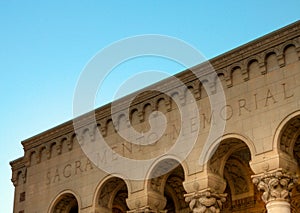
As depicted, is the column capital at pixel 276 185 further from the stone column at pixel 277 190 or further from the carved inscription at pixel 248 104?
the carved inscription at pixel 248 104

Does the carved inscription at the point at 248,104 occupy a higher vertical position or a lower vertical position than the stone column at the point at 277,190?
higher

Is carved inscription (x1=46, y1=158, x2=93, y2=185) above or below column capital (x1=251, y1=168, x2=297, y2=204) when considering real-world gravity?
above

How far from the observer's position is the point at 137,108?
2470 centimetres

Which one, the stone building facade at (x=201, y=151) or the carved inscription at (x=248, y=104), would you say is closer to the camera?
the stone building facade at (x=201, y=151)

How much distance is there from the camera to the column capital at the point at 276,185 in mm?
19875

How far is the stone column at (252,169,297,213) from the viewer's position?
65.0 feet

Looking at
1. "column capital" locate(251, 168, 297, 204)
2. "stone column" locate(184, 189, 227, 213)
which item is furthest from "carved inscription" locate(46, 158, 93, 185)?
"column capital" locate(251, 168, 297, 204)

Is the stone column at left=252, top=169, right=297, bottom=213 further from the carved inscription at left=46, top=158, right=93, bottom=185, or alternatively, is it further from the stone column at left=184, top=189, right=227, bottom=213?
the carved inscription at left=46, top=158, right=93, bottom=185

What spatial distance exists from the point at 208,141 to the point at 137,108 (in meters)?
3.74

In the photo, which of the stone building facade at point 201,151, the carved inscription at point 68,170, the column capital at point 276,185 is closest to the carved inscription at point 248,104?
the stone building facade at point 201,151

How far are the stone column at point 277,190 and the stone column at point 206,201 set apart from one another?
1916 millimetres

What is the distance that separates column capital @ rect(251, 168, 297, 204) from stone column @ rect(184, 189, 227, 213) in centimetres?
186

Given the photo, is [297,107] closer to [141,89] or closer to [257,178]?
[257,178]

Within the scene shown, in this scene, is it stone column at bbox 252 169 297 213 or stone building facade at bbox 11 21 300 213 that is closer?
stone column at bbox 252 169 297 213
